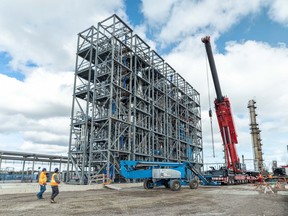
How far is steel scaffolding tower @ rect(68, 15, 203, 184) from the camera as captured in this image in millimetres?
24375

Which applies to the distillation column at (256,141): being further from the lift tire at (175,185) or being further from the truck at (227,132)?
the lift tire at (175,185)

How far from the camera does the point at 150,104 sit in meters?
31.9

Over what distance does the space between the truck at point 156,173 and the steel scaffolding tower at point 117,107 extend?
15.2 ft

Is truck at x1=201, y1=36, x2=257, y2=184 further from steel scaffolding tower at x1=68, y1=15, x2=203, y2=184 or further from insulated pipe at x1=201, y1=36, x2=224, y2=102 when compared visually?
steel scaffolding tower at x1=68, y1=15, x2=203, y2=184

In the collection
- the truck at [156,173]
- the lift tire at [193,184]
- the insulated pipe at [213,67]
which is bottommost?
the lift tire at [193,184]

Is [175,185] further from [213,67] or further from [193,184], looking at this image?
[213,67]

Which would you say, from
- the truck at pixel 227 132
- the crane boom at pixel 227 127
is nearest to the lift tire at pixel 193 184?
the truck at pixel 227 132

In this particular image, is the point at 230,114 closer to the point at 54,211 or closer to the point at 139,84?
the point at 139,84

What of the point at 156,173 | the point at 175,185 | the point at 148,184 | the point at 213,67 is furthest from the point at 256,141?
the point at 156,173

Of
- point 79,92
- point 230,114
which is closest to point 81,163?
point 79,92

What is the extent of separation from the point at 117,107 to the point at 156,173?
929 centimetres

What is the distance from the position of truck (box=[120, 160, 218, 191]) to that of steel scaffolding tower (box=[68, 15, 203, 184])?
4.62 meters

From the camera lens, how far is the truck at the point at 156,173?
17.9m

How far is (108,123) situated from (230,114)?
42.2 feet
